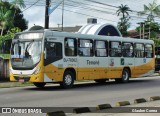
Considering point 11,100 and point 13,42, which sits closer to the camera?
point 11,100

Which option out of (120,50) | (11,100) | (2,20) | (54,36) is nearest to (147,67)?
(120,50)

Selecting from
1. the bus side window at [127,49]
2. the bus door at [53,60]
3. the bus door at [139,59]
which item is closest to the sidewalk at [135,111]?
the bus door at [53,60]

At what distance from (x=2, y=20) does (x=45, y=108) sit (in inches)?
1711

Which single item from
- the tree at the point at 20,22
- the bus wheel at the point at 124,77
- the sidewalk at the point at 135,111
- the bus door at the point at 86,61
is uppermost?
the tree at the point at 20,22

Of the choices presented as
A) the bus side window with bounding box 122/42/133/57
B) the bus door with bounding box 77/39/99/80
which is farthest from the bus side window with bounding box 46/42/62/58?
the bus side window with bounding box 122/42/133/57

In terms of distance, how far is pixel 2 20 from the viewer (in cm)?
5569

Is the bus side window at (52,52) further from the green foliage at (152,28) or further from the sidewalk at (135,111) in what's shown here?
the green foliage at (152,28)

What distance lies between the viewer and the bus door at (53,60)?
66.7ft

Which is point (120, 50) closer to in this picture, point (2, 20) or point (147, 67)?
point (147, 67)

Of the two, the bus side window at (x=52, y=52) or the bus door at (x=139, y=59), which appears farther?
the bus door at (x=139, y=59)

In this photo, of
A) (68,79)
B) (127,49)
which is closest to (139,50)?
(127,49)

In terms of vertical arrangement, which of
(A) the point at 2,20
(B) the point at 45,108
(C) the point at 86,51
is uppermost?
(A) the point at 2,20

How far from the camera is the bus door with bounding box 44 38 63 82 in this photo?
66.7 ft

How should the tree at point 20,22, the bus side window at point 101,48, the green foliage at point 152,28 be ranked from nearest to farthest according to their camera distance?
the bus side window at point 101,48 → the tree at point 20,22 → the green foliage at point 152,28
